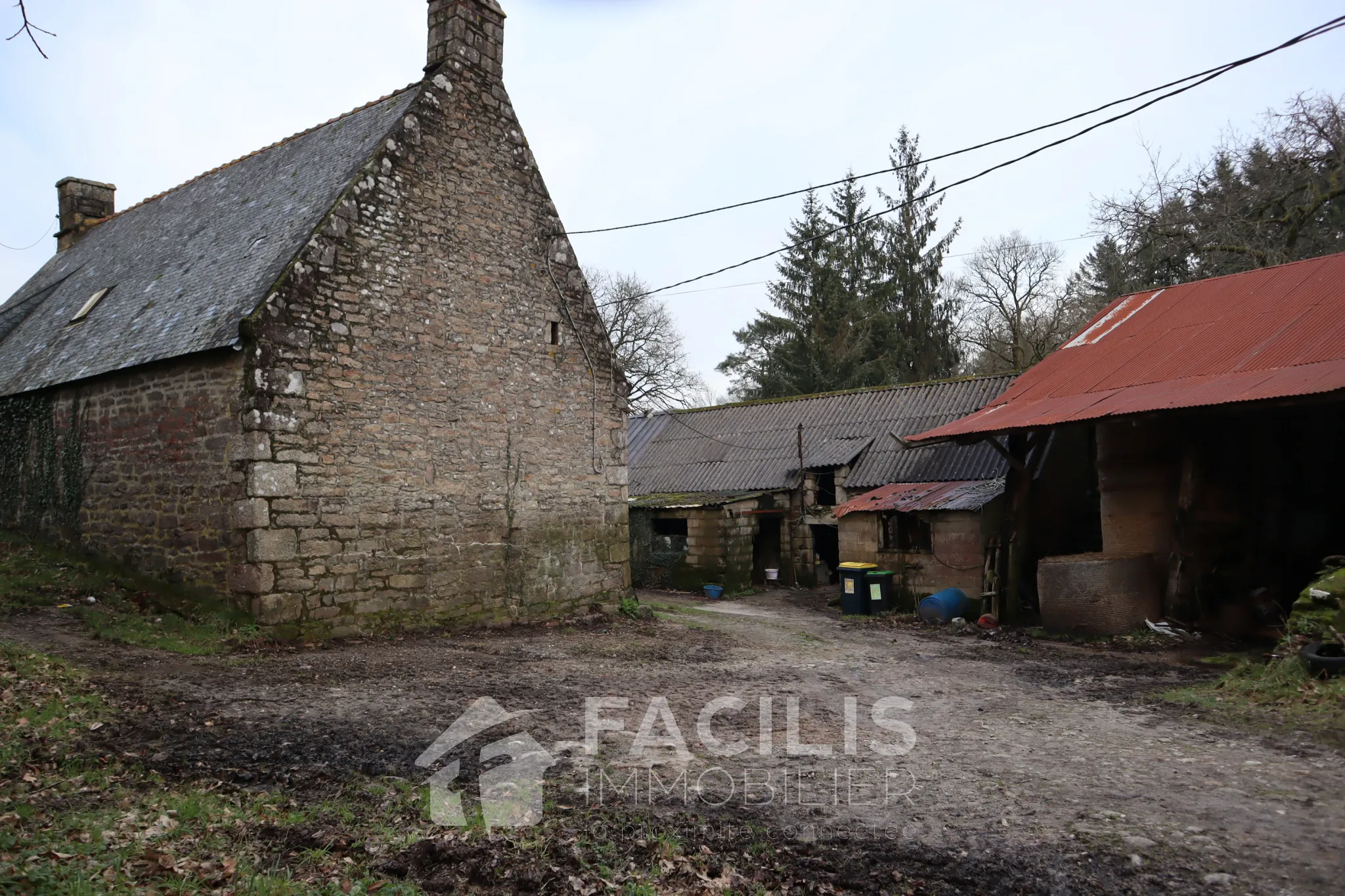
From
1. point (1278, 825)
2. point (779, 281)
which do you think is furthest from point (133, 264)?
point (779, 281)

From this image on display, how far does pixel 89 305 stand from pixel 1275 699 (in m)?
16.4

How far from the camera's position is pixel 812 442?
848 inches

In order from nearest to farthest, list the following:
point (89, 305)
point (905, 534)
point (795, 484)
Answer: point (89, 305) → point (905, 534) → point (795, 484)

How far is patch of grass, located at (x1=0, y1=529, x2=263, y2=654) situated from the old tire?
10086 millimetres

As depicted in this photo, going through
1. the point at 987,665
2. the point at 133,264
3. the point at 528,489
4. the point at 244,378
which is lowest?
the point at 987,665

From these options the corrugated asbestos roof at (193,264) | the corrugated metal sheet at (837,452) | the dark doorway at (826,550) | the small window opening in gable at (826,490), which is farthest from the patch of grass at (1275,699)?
the dark doorway at (826,550)

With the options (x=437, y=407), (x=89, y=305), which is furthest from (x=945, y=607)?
(x=89, y=305)

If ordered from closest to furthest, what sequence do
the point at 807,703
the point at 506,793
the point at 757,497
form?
the point at 506,793 → the point at 807,703 → the point at 757,497

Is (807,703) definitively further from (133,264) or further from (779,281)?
(779,281)

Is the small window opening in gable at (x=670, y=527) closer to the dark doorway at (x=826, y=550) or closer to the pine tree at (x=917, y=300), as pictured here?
the dark doorway at (x=826, y=550)

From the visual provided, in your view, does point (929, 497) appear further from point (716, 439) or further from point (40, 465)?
point (40, 465)

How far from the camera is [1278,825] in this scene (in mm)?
4383

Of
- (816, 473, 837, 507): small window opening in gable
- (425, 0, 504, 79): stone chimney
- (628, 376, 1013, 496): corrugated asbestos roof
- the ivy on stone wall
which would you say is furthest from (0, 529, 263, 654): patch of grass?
(816, 473, 837, 507): small window opening in gable

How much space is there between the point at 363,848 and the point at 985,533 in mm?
12409
